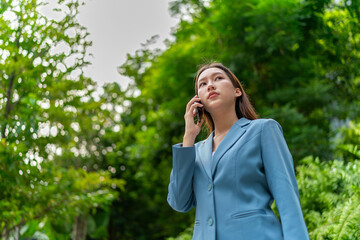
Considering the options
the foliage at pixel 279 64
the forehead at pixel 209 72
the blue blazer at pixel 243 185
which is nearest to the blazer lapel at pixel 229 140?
the blue blazer at pixel 243 185

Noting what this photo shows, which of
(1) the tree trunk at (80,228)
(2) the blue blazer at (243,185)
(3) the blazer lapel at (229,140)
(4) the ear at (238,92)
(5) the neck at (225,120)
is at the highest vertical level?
(4) the ear at (238,92)

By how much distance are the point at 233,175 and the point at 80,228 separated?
10.4 metres

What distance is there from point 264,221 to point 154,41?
9914mm

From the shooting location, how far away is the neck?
202 centimetres

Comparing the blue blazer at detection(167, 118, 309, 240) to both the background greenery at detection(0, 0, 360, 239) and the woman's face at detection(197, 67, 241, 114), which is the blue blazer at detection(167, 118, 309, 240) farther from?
the background greenery at detection(0, 0, 360, 239)

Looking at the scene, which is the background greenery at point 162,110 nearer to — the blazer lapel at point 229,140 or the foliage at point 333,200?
the foliage at point 333,200

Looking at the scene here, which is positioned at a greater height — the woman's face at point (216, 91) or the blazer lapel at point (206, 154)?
the woman's face at point (216, 91)

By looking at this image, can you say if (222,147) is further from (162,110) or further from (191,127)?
(162,110)

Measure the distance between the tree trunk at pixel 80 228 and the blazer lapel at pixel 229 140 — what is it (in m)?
9.94

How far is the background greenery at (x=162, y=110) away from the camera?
4035mm

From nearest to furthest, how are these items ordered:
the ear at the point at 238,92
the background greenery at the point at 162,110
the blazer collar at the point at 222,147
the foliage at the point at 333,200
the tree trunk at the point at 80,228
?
the blazer collar at the point at 222,147 < the ear at the point at 238,92 < the foliage at the point at 333,200 < the background greenery at the point at 162,110 < the tree trunk at the point at 80,228

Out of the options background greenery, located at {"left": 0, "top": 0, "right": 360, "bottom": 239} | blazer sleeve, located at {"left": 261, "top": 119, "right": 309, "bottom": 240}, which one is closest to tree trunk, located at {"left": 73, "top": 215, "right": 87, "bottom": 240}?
background greenery, located at {"left": 0, "top": 0, "right": 360, "bottom": 239}

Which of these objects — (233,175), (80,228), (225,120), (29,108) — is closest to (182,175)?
(233,175)

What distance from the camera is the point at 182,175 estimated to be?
1864 mm
